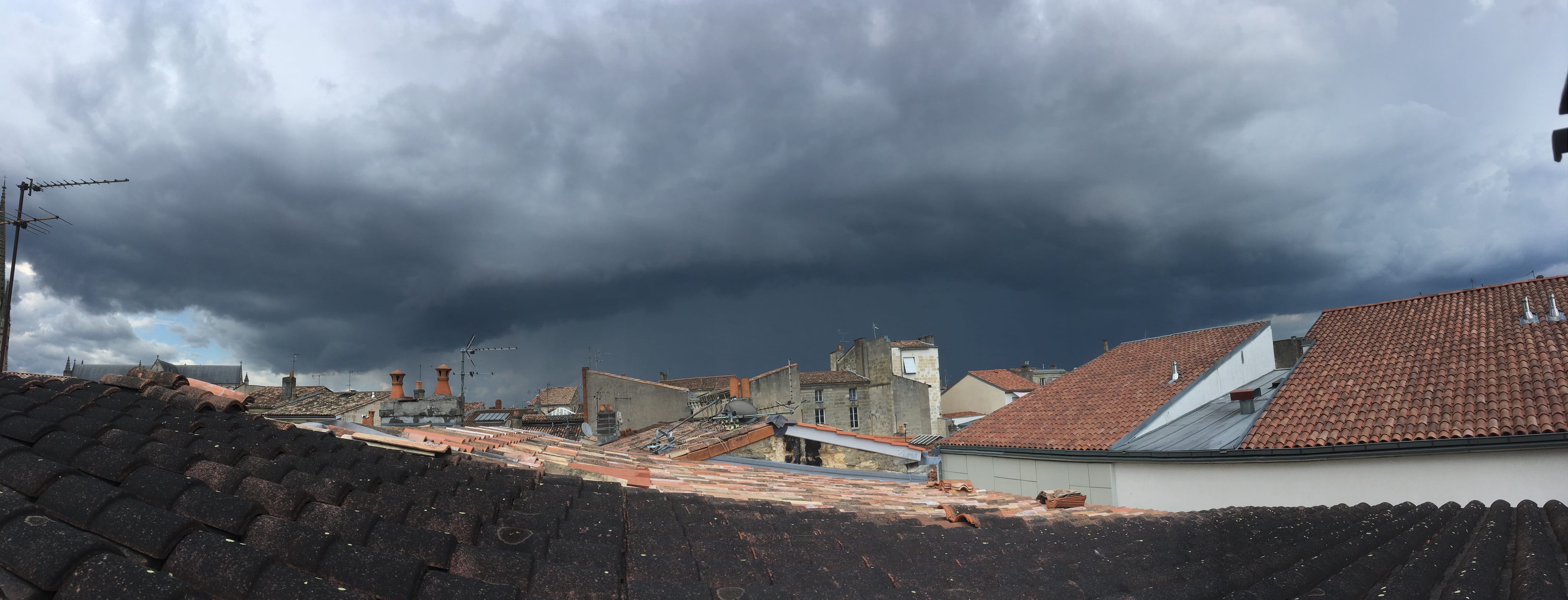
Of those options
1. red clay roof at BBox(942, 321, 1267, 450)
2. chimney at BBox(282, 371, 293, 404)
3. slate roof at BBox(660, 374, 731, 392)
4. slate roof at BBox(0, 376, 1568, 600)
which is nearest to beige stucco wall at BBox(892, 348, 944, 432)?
slate roof at BBox(660, 374, 731, 392)

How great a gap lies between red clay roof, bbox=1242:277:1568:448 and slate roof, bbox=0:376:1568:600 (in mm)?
9045

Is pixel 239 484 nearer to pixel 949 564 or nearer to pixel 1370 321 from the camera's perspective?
pixel 949 564

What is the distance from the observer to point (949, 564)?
4051 mm

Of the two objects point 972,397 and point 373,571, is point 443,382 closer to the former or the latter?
point 373,571

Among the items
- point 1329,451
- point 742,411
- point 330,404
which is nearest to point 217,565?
point 1329,451

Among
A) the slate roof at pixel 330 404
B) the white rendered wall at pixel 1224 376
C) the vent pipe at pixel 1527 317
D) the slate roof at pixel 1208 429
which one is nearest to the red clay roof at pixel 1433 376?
the vent pipe at pixel 1527 317

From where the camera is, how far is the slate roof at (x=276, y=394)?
35.8m

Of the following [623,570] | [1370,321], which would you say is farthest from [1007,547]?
[1370,321]

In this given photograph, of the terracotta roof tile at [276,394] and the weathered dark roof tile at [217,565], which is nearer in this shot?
the weathered dark roof tile at [217,565]

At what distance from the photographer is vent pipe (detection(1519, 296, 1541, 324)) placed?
16422 millimetres

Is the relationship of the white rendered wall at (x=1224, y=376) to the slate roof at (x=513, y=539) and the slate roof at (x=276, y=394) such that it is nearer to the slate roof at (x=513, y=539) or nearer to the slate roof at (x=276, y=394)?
the slate roof at (x=513, y=539)

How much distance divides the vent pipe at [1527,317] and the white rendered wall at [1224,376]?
6.60 metres

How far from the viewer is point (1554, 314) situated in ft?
53.6

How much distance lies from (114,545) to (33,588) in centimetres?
32
